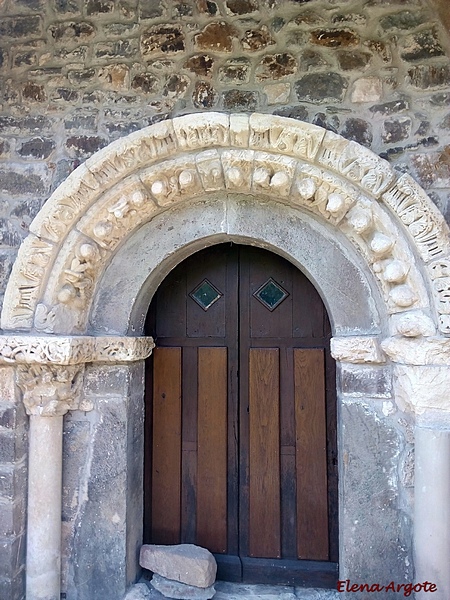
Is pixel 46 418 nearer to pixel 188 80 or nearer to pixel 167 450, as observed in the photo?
pixel 167 450

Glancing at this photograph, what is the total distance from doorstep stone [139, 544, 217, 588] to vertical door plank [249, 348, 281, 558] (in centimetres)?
30

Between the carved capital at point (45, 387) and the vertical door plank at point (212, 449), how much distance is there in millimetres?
703

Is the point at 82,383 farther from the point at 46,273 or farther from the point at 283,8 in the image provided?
the point at 283,8

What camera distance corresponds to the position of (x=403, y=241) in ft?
7.13

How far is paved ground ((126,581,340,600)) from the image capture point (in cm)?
243

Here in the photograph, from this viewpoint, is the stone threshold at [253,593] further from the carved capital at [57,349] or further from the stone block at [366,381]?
the carved capital at [57,349]

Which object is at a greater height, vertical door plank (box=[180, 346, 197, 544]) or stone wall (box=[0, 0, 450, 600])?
stone wall (box=[0, 0, 450, 600])

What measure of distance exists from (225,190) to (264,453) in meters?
1.39

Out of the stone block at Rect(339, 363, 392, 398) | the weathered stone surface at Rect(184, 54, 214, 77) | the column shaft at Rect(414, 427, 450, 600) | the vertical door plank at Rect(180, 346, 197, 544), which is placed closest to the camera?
the column shaft at Rect(414, 427, 450, 600)

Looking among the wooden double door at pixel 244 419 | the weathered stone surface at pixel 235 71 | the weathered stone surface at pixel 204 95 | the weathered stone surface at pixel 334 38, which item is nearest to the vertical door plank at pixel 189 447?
the wooden double door at pixel 244 419

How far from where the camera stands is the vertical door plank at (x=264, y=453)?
2607 millimetres

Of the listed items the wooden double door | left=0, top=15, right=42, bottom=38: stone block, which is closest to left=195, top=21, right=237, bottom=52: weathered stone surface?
left=0, top=15, right=42, bottom=38: stone block

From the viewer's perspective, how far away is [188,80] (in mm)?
2475

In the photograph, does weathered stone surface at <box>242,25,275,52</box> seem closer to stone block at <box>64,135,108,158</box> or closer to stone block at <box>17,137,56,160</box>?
stone block at <box>64,135,108,158</box>
